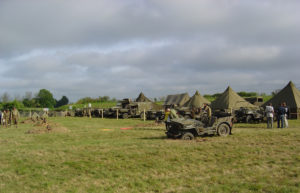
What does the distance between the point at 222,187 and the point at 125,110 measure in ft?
79.3

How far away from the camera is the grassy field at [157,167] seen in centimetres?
599

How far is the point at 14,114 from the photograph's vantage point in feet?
72.6

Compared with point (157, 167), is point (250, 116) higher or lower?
higher

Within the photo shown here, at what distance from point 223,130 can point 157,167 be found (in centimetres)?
540

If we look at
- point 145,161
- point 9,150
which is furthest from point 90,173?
point 9,150

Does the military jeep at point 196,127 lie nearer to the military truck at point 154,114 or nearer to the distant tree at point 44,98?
the military truck at point 154,114

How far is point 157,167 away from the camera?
24.1 ft

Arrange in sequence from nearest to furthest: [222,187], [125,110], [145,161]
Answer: [222,187]
[145,161]
[125,110]

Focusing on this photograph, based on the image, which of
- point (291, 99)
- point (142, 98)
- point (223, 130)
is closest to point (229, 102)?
point (291, 99)

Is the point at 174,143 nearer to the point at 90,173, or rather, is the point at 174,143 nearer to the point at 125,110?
the point at 90,173

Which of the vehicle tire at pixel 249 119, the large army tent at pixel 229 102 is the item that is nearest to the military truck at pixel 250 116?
the vehicle tire at pixel 249 119

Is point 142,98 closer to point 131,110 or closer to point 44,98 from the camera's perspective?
point 131,110

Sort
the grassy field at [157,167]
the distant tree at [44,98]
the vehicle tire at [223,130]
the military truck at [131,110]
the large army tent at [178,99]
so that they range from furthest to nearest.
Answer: the distant tree at [44,98], the large army tent at [178,99], the military truck at [131,110], the vehicle tire at [223,130], the grassy field at [157,167]

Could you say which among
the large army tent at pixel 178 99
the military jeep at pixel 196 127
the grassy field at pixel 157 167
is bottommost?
the grassy field at pixel 157 167
